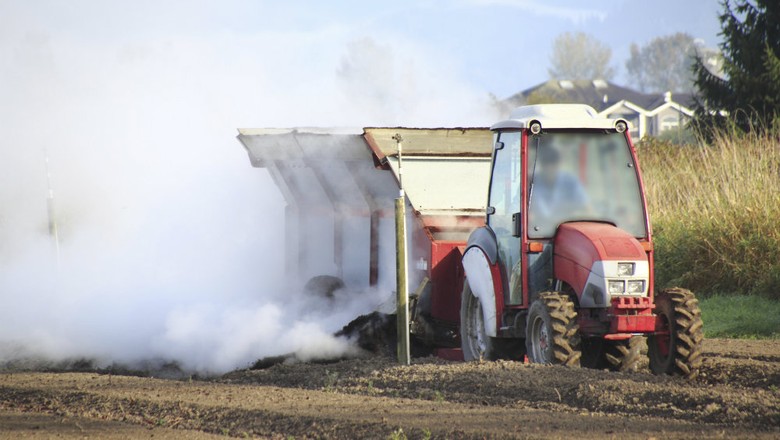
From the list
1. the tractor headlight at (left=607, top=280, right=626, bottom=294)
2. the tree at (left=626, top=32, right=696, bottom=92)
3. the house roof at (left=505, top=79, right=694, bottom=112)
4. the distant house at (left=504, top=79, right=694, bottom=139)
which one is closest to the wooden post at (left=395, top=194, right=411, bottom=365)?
the tractor headlight at (left=607, top=280, right=626, bottom=294)

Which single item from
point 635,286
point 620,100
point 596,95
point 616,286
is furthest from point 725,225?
point 596,95

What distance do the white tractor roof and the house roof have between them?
8745 centimetres

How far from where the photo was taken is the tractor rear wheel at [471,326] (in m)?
11.3

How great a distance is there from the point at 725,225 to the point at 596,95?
9690 cm

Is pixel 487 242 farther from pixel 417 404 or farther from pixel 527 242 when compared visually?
pixel 417 404

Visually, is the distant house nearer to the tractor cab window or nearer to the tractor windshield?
the tractor cab window

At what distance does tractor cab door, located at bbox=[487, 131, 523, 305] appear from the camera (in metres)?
10.5

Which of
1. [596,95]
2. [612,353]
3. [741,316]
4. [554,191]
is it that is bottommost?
[612,353]

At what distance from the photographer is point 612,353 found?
10.7 meters

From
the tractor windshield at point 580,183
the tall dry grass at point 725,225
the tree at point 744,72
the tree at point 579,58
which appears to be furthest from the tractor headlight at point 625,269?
the tree at point 579,58

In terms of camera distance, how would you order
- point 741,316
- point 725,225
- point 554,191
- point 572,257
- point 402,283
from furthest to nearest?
point 725,225 → point 741,316 → point 402,283 → point 554,191 → point 572,257

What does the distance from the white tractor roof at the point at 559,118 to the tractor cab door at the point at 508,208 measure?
14 cm

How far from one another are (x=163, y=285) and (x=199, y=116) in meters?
6.38

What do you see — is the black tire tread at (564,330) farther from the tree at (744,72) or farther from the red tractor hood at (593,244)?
the tree at (744,72)
